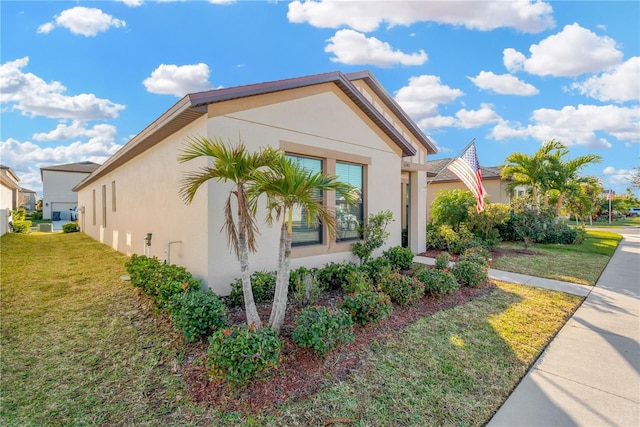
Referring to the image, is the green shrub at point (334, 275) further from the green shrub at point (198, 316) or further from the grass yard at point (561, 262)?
the grass yard at point (561, 262)

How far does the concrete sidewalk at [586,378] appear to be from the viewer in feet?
9.21

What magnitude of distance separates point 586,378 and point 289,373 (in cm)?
342

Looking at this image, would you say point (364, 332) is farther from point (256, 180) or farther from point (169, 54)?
point (169, 54)

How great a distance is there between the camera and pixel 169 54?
916 centimetres

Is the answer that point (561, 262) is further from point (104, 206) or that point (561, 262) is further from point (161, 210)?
point (104, 206)

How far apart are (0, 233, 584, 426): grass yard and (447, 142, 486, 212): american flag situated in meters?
3.22

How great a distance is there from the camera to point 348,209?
8.00 metres

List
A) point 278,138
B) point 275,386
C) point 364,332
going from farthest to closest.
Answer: point 278,138 < point 364,332 < point 275,386

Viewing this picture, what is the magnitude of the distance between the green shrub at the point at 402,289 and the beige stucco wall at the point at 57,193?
45.4 meters

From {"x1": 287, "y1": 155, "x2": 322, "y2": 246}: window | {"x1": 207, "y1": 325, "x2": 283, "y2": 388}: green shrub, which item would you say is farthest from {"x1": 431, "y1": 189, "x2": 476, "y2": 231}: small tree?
{"x1": 207, "y1": 325, "x2": 283, "y2": 388}: green shrub

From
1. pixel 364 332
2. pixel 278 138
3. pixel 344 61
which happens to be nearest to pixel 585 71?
pixel 344 61

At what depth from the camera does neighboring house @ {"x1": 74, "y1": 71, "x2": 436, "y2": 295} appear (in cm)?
546

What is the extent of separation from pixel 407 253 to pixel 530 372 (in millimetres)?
4810

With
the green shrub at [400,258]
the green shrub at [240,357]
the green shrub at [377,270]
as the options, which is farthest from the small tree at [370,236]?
the green shrub at [240,357]
